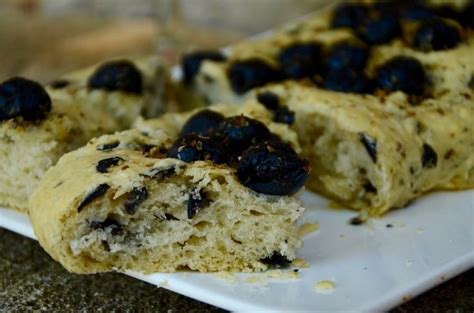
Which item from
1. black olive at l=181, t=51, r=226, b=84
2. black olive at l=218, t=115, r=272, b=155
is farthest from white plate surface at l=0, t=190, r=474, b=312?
black olive at l=181, t=51, r=226, b=84

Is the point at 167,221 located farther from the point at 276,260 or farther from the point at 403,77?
the point at 403,77

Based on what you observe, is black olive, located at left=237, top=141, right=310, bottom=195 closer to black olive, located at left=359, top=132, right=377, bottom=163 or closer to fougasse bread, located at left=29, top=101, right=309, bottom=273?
fougasse bread, located at left=29, top=101, right=309, bottom=273

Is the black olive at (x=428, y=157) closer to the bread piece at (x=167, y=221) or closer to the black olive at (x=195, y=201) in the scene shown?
the bread piece at (x=167, y=221)

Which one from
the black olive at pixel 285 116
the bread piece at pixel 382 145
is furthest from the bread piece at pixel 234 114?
the bread piece at pixel 382 145

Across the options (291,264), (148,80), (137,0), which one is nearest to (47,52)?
(137,0)

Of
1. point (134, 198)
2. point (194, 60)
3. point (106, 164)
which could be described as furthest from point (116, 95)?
point (134, 198)
